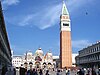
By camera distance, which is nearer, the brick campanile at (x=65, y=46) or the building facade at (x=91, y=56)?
the building facade at (x=91, y=56)

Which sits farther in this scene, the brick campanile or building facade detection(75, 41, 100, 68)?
the brick campanile

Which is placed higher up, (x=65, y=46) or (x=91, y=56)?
(x=65, y=46)

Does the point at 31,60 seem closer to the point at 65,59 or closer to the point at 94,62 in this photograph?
the point at 65,59

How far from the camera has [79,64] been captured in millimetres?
118188

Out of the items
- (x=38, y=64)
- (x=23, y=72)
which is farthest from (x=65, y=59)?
(x=23, y=72)

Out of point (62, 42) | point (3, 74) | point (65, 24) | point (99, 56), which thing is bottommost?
point (3, 74)

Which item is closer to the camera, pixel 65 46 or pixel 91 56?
pixel 91 56

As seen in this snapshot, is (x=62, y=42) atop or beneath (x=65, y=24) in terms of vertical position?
beneath

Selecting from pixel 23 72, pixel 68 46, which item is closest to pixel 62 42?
pixel 68 46

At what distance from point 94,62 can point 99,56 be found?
19.0 feet

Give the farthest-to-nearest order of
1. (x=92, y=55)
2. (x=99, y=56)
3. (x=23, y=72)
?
(x=92, y=55), (x=99, y=56), (x=23, y=72)

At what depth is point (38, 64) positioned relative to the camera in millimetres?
135750

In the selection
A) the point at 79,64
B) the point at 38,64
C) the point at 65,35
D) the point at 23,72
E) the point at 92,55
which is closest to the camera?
the point at 23,72

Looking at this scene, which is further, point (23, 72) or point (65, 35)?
point (65, 35)
